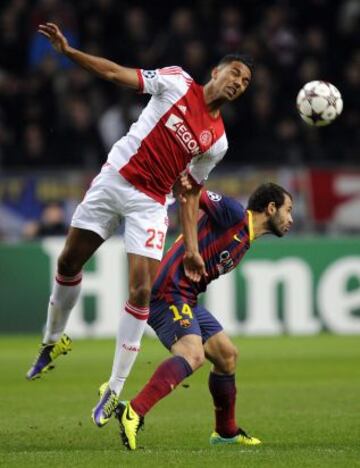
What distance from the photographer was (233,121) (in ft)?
56.6

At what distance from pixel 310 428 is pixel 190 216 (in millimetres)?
1885

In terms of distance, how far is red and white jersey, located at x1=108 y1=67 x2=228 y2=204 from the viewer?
8.04 metres

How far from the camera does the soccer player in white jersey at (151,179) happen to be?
7848 mm

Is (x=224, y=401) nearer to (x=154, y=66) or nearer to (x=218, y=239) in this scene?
(x=218, y=239)

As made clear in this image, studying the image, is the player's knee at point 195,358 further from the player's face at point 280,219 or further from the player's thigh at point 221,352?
the player's face at point 280,219

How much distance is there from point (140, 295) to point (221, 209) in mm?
852

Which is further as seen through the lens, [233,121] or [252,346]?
[233,121]

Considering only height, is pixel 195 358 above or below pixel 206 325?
below

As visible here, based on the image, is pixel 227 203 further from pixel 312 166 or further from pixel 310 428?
pixel 312 166

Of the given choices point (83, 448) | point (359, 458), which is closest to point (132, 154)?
point (83, 448)

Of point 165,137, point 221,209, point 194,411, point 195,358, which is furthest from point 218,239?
point 194,411

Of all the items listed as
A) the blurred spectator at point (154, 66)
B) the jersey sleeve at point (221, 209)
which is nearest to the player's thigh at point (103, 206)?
the jersey sleeve at point (221, 209)

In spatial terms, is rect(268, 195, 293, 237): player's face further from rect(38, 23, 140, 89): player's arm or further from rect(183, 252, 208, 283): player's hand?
rect(38, 23, 140, 89): player's arm

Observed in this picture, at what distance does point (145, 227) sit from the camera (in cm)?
789
